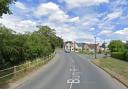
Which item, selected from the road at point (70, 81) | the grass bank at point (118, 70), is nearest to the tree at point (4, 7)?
the road at point (70, 81)

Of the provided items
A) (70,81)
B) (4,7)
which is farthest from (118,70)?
(4,7)

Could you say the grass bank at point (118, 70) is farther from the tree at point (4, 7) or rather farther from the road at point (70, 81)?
the tree at point (4, 7)

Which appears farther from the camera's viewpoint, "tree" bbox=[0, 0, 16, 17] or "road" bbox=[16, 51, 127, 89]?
"road" bbox=[16, 51, 127, 89]

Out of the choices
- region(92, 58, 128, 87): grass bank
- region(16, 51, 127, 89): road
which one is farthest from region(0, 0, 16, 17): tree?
region(92, 58, 128, 87): grass bank

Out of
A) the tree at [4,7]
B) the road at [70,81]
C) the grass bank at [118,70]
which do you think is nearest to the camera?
the tree at [4,7]

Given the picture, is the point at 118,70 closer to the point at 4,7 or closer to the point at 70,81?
the point at 70,81

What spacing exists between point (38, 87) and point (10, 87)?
6.50 ft

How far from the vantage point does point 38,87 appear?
20.9 m

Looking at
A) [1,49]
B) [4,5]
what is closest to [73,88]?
[4,5]

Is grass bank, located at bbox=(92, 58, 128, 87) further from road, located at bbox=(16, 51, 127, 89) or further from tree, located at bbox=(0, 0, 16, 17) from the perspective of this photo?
tree, located at bbox=(0, 0, 16, 17)

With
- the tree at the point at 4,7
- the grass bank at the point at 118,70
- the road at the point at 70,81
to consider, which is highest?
the tree at the point at 4,7

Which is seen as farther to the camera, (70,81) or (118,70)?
(118,70)

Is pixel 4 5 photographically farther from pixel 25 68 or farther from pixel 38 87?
pixel 25 68

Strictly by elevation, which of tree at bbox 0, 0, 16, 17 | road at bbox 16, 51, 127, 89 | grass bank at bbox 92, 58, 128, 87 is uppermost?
tree at bbox 0, 0, 16, 17
